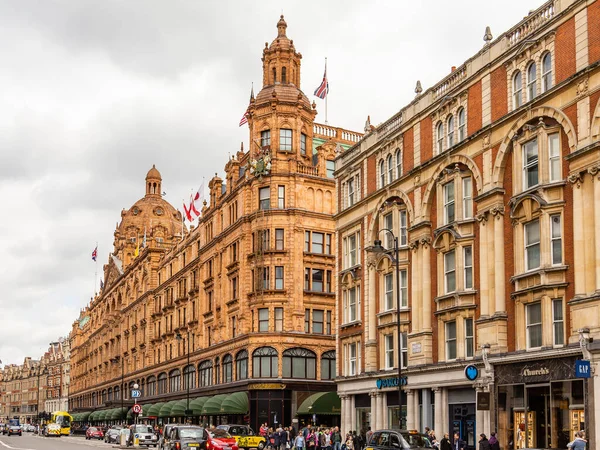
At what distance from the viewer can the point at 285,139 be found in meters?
72.6

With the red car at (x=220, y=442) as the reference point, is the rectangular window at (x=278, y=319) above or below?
above

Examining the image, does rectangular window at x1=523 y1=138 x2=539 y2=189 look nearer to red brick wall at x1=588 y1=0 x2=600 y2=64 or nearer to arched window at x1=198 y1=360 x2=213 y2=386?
red brick wall at x1=588 y1=0 x2=600 y2=64

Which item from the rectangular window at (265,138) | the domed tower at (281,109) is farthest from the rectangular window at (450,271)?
the rectangular window at (265,138)

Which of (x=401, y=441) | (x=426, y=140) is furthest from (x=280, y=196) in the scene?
(x=401, y=441)

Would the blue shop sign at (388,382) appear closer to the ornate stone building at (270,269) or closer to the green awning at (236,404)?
the ornate stone building at (270,269)

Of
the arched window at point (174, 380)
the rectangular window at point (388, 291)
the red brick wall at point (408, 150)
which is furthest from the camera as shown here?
the arched window at point (174, 380)

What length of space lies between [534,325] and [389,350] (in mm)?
13022

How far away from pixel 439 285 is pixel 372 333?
25.8 feet

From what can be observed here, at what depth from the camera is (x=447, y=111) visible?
43.7 metres

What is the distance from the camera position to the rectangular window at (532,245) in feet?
118

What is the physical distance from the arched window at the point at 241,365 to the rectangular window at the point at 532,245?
37884 mm

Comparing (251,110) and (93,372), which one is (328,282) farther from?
(93,372)

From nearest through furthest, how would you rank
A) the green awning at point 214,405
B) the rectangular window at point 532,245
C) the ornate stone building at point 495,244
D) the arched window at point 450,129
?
the ornate stone building at point 495,244
the rectangular window at point 532,245
the arched window at point 450,129
the green awning at point 214,405

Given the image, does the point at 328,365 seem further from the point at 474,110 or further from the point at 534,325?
the point at 534,325
